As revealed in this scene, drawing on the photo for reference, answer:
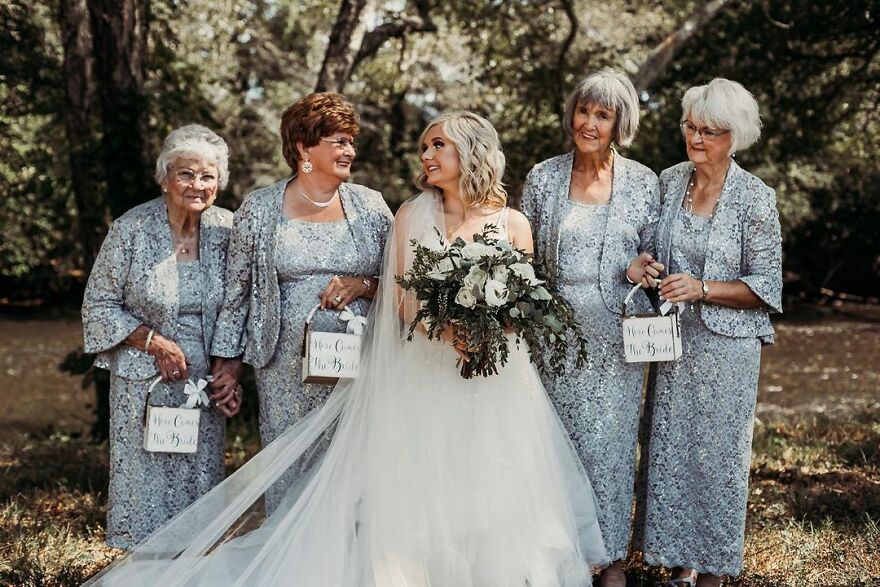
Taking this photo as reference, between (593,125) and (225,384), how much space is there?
6.45ft

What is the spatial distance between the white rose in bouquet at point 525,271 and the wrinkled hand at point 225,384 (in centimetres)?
142

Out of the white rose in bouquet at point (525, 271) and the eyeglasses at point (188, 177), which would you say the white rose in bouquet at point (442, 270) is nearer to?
the white rose in bouquet at point (525, 271)

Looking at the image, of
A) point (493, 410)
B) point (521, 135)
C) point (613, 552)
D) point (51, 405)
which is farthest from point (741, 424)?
point (51, 405)

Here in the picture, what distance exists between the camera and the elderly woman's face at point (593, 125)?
444cm

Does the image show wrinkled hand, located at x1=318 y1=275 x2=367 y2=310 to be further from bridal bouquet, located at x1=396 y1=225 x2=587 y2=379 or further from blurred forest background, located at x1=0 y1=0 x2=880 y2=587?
blurred forest background, located at x1=0 y1=0 x2=880 y2=587

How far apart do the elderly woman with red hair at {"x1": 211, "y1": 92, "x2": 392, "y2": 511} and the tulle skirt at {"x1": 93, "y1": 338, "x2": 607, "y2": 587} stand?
25 centimetres

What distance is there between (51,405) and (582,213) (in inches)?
397

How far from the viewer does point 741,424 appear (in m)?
4.50

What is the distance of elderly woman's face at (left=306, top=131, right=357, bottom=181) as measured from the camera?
14.6ft

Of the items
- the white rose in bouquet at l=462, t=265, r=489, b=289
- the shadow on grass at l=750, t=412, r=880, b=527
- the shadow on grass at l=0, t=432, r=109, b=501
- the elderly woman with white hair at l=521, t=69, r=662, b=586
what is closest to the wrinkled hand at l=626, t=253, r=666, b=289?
the elderly woman with white hair at l=521, t=69, r=662, b=586

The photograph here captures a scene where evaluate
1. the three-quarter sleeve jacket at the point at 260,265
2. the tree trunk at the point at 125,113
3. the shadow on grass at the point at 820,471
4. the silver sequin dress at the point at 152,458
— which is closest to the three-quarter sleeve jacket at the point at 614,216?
the three-quarter sleeve jacket at the point at 260,265

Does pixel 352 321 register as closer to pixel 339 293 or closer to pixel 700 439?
pixel 339 293


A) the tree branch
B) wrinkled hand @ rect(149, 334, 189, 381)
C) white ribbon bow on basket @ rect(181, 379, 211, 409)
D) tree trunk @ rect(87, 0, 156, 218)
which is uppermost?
the tree branch

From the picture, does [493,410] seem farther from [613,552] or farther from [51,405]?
[51,405]
